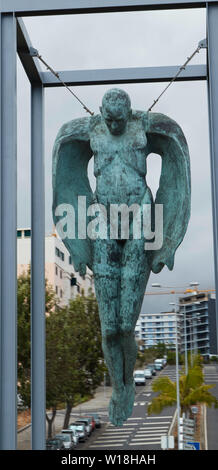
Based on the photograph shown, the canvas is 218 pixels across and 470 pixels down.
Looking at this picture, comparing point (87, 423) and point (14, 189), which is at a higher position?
point (14, 189)

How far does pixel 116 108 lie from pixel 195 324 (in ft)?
51.7

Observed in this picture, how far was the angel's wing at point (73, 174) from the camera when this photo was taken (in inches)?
248

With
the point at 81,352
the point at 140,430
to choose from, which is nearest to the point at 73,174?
the point at 81,352

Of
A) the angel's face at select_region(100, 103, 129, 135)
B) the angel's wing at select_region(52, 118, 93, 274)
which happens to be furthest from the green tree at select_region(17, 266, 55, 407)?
the angel's face at select_region(100, 103, 129, 135)

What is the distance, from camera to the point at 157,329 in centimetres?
2058

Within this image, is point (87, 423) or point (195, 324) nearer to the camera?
point (195, 324)

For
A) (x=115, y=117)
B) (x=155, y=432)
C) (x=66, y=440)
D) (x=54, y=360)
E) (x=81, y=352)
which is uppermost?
(x=115, y=117)

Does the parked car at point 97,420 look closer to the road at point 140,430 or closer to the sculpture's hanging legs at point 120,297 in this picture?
the road at point 140,430

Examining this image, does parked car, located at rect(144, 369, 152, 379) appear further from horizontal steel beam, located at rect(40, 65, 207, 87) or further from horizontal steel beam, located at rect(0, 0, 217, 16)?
horizontal steel beam, located at rect(0, 0, 217, 16)

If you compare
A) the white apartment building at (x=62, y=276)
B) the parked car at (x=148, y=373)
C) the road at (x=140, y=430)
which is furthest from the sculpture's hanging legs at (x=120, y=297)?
the parked car at (x=148, y=373)

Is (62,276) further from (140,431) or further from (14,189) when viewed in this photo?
(14,189)

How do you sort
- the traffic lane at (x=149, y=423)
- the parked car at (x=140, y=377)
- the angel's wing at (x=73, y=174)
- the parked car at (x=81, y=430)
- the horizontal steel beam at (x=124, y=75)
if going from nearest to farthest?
the angel's wing at (x=73, y=174) → the horizontal steel beam at (x=124, y=75) → the traffic lane at (x=149, y=423) → the parked car at (x=140, y=377) → the parked car at (x=81, y=430)
